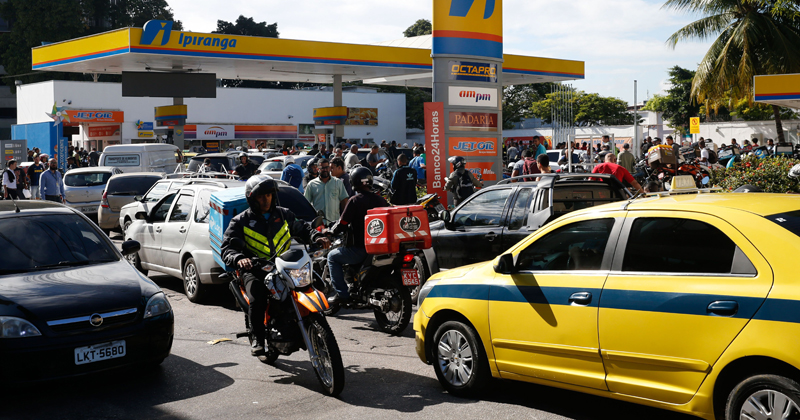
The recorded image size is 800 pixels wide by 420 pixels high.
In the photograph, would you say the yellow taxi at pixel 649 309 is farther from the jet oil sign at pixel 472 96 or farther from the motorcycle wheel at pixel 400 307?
the jet oil sign at pixel 472 96

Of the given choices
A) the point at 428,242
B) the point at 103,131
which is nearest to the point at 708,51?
the point at 428,242

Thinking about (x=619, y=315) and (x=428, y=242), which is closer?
(x=619, y=315)

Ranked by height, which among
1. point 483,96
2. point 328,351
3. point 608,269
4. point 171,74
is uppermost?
point 171,74

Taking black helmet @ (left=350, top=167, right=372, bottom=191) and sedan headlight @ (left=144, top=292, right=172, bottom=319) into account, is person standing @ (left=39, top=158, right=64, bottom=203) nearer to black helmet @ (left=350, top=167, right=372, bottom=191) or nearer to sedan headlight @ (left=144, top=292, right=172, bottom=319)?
black helmet @ (left=350, top=167, right=372, bottom=191)

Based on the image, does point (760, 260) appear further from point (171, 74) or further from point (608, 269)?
point (171, 74)

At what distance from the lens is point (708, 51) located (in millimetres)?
30156

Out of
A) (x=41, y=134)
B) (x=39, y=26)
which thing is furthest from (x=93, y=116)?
(x=39, y=26)

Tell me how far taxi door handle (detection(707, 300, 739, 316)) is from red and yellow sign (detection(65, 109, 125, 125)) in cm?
4837

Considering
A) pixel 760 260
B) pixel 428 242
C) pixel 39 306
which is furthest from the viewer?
pixel 428 242

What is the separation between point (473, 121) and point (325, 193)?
5.26 meters

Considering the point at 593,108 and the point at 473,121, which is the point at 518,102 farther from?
the point at 473,121

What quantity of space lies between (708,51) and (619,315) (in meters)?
28.8

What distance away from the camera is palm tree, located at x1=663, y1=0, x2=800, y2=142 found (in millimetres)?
28281

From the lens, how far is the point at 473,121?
596 inches
